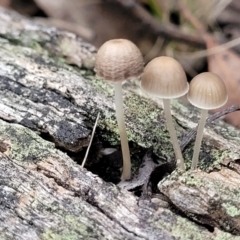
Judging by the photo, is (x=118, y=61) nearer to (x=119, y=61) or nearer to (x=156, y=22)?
(x=119, y=61)

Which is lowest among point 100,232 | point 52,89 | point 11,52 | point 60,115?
point 100,232

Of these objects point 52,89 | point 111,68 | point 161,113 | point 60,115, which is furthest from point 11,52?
point 111,68

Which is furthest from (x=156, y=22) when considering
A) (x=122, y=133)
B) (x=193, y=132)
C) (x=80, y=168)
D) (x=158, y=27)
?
(x=80, y=168)

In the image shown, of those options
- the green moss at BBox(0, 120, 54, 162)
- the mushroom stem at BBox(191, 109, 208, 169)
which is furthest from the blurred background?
the green moss at BBox(0, 120, 54, 162)

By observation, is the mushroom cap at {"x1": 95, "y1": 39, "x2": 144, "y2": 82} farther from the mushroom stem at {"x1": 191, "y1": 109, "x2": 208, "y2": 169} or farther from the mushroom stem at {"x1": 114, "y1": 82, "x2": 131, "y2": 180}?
the mushroom stem at {"x1": 191, "y1": 109, "x2": 208, "y2": 169}

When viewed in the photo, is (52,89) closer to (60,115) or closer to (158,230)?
(60,115)
